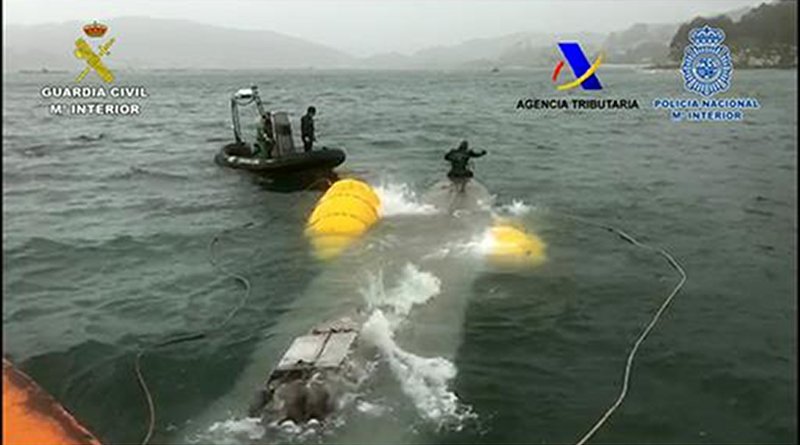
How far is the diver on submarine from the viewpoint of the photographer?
18875 mm

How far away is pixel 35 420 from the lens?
8.64m

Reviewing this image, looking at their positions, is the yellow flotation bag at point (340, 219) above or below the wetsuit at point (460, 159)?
below

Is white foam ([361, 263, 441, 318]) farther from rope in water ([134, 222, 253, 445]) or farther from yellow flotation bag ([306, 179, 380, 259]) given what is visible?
rope in water ([134, 222, 253, 445])

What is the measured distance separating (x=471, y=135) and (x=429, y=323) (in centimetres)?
3027

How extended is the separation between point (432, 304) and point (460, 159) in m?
7.44

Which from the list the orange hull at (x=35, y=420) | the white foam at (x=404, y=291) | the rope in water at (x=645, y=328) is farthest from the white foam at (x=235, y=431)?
the rope in water at (x=645, y=328)

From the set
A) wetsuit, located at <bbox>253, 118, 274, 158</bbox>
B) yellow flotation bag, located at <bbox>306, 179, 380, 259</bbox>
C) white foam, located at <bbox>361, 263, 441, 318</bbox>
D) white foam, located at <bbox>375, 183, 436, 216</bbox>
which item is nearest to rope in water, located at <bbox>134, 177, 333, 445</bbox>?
yellow flotation bag, located at <bbox>306, 179, 380, 259</bbox>

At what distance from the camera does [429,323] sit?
38.1 feet

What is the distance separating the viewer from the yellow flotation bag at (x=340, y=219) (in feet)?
52.0

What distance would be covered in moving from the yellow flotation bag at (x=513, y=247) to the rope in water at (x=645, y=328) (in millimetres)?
2576

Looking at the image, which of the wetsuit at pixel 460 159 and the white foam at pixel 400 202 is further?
the wetsuit at pixel 460 159

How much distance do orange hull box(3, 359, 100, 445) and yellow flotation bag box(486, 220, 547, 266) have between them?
8.85 m

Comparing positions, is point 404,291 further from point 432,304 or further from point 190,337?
point 190,337

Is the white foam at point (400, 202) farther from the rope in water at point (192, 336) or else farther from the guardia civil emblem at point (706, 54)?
the guardia civil emblem at point (706, 54)
